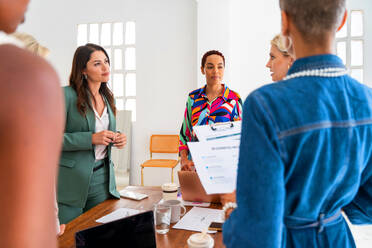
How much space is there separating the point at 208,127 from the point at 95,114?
1.08 metres

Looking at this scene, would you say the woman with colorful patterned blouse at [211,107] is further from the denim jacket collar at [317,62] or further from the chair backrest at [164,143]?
the chair backrest at [164,143]

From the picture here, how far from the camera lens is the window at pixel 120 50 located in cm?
543

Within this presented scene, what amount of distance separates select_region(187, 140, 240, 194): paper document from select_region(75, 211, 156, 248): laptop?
265 millimetres

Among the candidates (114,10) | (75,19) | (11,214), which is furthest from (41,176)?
(75,19)

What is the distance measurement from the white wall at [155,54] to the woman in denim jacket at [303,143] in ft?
14.3

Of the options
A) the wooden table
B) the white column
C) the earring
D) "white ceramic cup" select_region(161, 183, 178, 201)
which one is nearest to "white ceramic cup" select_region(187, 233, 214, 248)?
the wooden table

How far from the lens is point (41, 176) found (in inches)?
11.7

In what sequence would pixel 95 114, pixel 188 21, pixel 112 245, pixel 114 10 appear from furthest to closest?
pixel 114 10
pixel 188 21
pixel 95 114
pixel 112 245

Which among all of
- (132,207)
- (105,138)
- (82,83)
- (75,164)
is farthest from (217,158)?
(82,83)

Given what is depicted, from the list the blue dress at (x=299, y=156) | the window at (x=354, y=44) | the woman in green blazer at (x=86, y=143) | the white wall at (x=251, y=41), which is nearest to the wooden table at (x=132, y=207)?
the woman in green blazer at (x=86, y=143)

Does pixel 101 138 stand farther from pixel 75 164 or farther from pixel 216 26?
pixel 216 26

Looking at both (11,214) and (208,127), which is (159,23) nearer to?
(208,127)

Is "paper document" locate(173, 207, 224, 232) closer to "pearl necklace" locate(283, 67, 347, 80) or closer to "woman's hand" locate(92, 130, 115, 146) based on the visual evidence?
"woman's hand" locate(92, 130, 115, 146)

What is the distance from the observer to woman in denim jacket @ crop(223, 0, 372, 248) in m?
0.66
